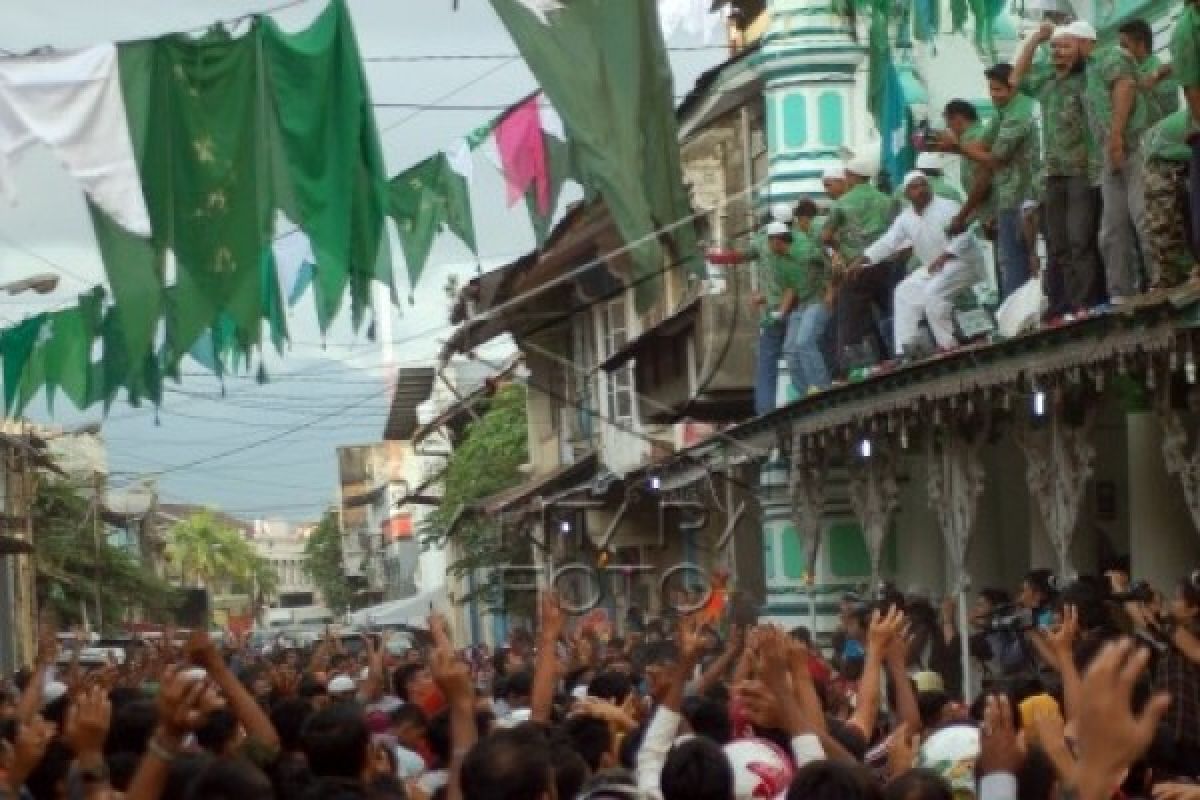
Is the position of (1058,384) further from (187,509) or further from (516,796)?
(187,509)

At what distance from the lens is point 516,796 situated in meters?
7.52

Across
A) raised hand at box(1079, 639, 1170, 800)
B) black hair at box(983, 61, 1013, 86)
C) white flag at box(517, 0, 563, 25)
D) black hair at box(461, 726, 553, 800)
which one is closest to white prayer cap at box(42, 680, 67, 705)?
white flag at box(517, 0, 563, 25)

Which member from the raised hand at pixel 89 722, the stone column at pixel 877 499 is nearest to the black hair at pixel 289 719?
the raised hand at pixel 89 722

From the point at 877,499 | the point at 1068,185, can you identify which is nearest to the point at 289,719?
the point at 1068,185

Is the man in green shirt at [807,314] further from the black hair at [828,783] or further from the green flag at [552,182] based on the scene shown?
the black hair at [828,783]

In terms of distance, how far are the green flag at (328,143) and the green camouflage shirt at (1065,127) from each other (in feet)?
14.7

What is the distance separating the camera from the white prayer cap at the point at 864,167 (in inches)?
1105

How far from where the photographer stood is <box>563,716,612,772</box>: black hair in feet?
34.9

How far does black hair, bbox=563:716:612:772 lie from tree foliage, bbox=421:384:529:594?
147 ft

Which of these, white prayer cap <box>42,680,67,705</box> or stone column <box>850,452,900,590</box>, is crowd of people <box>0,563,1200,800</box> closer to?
white prayer cap <box>42,680,67,705</box>

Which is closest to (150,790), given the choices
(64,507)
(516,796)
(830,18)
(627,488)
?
(516,796)

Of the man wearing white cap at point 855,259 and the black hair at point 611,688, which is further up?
the man wearing white cap at point 855,259

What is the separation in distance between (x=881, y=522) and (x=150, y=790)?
15536 mm

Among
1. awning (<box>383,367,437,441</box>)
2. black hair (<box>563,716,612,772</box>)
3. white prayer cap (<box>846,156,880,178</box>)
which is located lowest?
black hair (<box>563,716,612,772</box>)
